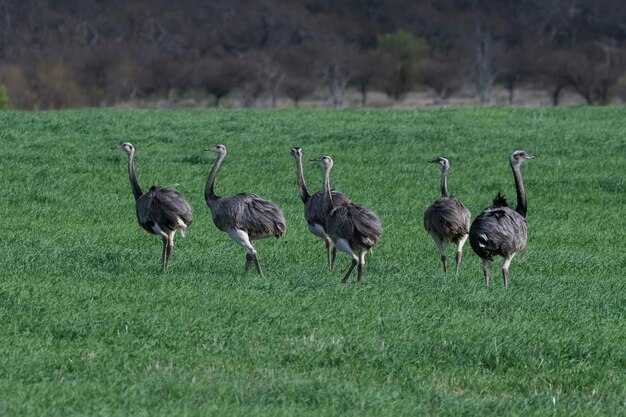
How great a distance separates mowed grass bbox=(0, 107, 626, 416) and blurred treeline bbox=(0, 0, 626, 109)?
1600 inches

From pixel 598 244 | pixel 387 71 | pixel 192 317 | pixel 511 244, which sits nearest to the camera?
pixel 192 317

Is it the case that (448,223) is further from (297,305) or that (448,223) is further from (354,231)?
(297,305)

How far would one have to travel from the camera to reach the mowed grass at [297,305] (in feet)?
33.9

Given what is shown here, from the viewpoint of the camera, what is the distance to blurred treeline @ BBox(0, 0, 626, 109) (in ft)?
248

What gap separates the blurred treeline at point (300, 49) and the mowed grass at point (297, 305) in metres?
40.6

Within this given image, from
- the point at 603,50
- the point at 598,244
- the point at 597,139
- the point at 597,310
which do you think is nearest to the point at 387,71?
the point at 603,50

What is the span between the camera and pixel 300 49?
8688 centimetres

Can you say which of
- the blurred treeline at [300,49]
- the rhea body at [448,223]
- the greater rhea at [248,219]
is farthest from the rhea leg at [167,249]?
the blurred treeline at [300,49]

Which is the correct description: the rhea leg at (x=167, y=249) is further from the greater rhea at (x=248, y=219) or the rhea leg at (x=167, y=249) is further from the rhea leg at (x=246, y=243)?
the rhea leg at (x=246, y=243)

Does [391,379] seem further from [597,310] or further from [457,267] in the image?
[457,267]

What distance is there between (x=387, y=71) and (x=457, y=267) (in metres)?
65.5

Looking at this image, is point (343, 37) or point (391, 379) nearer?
point (391, 379)

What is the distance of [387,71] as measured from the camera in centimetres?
8131

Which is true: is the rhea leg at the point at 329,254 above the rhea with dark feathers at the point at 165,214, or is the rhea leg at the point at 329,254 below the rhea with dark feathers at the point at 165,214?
below
